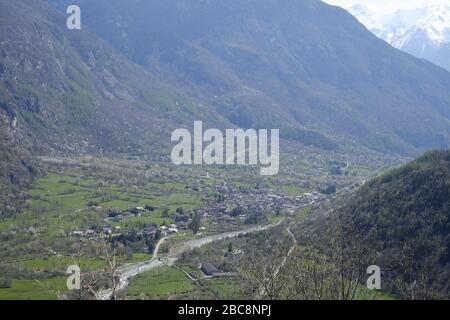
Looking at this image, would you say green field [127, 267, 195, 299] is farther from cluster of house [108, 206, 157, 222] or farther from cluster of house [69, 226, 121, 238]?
cluster of house [108, 206, 157, 222]

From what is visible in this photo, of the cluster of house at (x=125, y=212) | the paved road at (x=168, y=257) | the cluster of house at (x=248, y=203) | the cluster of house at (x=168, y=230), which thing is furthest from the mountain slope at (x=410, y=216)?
the cluster of house at (x=125, y=212)

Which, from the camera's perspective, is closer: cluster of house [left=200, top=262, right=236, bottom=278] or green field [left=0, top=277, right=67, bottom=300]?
green field [left=0, top=277, right=67, bottom=300]

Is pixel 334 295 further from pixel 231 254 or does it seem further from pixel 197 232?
pixel 197 232

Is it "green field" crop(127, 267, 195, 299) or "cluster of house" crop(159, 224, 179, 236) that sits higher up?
"cluster of house" crop(159, 224, 179, 236)

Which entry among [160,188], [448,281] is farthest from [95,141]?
[448,281]

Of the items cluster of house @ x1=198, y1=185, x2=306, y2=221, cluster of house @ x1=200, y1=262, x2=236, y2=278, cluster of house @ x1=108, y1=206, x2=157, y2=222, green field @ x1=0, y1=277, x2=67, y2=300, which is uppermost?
cluster of house @ x1=198, y1=185, x2=306, y2=221

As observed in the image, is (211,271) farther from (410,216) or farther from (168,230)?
(168,230)

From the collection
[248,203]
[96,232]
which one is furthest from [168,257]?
[248,203]

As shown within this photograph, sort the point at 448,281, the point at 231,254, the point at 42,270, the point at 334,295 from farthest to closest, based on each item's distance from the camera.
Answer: the point at 231,254 → the point at 42,270 → the point at 448,281 → the point at 334,295

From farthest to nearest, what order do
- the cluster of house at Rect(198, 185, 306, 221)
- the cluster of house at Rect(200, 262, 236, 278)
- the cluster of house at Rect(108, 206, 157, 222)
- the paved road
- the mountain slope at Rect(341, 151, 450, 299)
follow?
the cluster of house at Rect(198, 185, 306, 221), the cluster of house at Rect(108, 206, 157, 222), the paved road, the cluster of house at Rect(200, 262, 236, 278), the mountain slope at Rect(341, 151, 450, 299)

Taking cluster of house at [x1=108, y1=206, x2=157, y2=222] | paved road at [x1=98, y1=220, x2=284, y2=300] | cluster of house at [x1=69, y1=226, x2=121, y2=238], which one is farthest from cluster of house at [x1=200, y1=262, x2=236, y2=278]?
cluster of house at [x1=108, y1=206, x2=157, y2=222]
